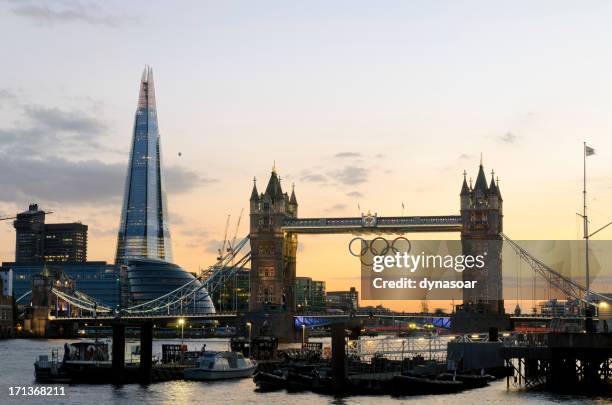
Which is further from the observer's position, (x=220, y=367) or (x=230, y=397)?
(x=220, y=367)

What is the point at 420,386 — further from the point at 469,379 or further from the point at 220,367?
the point at 220,367

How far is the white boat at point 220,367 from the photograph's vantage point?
355 ft

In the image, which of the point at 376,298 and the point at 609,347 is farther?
the point at 376,298

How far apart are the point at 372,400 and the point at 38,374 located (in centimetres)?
3762

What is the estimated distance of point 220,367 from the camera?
109m

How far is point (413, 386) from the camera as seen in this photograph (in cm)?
9294

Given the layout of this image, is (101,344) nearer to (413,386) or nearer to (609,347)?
(413,386)

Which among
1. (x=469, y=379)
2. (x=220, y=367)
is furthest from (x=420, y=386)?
(x=220, y=367)

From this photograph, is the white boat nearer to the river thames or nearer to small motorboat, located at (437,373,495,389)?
the river thames

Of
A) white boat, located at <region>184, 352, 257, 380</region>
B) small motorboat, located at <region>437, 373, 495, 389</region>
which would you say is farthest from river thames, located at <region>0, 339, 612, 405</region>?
→ white boat, located at <region>184, 352, 257, 380</region>

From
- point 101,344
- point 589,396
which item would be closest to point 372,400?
point 589,396

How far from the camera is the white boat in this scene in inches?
4257

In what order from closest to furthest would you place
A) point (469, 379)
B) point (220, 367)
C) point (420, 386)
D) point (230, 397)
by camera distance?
point (420, 386), point (230, 397), point (469, 379), point (220, 367)

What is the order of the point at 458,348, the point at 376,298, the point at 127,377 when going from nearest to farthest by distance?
the point at 127,377 → the point at 458,348 → the point at 376,298
